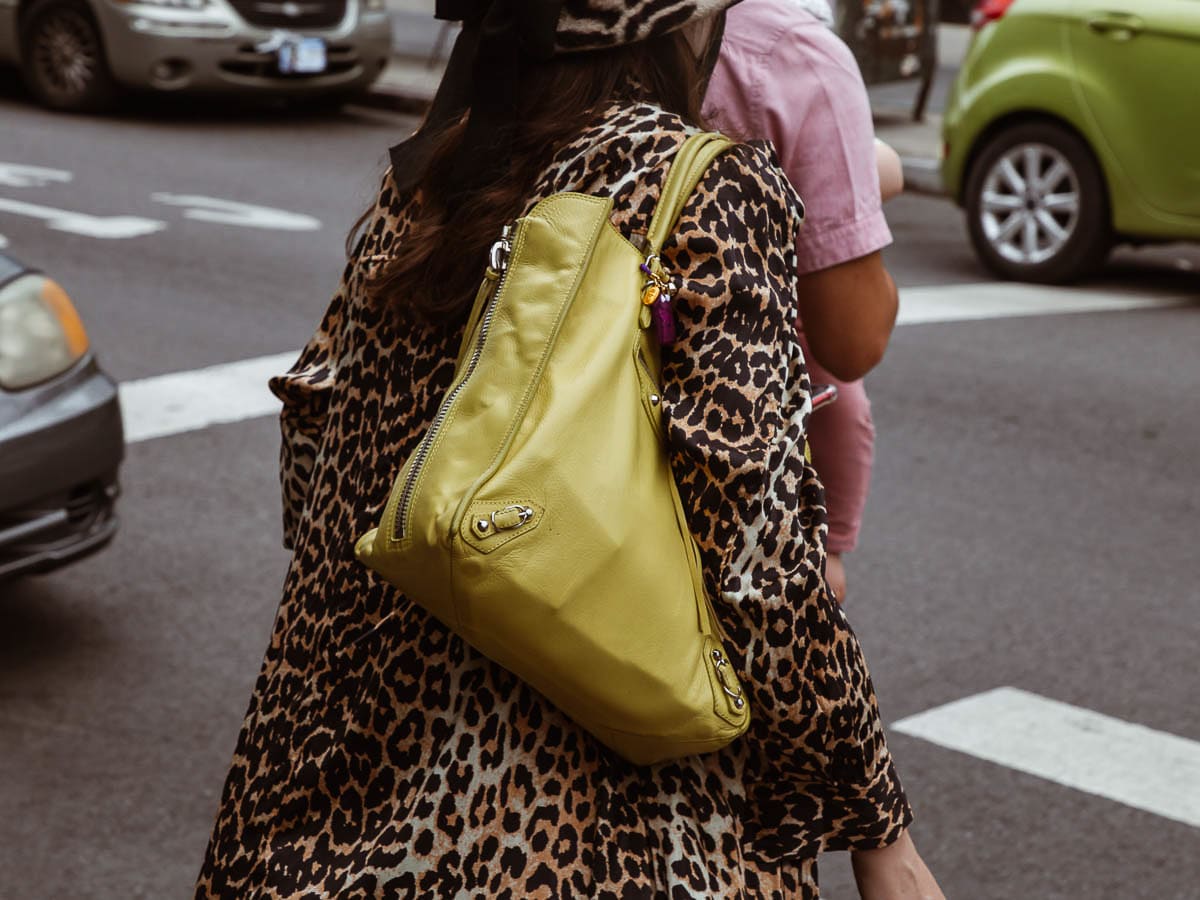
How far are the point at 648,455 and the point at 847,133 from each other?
96 centimetres

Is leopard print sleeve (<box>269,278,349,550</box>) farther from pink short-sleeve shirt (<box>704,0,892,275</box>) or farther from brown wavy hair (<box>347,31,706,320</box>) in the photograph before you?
pink short-sleeve shirt (<box>704,0,892,275</box>)

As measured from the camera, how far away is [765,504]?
1.68 meters

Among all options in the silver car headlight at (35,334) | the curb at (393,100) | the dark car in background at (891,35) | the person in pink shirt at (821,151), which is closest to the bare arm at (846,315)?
the person in pink shirt at (821,151)

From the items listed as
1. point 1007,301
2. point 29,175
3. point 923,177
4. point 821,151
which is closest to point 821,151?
point 821,151

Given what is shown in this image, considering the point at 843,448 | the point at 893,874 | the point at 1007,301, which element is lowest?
the point at 1007,301

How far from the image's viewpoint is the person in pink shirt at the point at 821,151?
2367 millimetres

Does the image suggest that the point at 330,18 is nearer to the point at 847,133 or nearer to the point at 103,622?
the point at 103,622

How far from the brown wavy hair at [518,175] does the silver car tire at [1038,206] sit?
8014 mm

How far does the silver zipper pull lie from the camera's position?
1650 millimetres

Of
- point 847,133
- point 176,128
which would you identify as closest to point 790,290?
point 847,133

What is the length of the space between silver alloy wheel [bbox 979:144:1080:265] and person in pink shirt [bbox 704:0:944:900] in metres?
7.30

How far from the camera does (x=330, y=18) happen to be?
14.6m

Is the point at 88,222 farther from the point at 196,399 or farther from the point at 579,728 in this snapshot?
the point at 579,728

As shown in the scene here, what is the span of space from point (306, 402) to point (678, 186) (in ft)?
1.69
